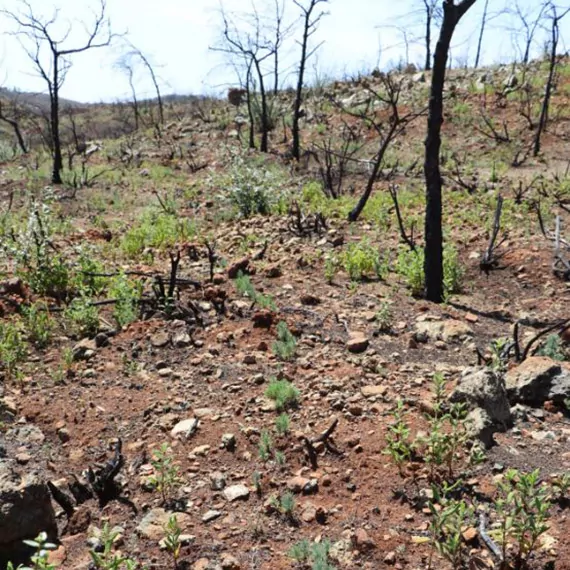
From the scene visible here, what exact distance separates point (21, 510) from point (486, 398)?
8.60 ft

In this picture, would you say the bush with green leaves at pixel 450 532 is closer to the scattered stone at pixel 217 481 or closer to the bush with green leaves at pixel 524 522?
the bush with green leaves at pixel 524 522

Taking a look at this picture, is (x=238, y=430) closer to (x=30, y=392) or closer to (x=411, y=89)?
(x=30, y=392)

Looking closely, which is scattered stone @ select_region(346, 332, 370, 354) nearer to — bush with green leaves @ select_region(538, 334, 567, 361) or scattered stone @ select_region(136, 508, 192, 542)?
bush with green leaves @ select_region(538, 334, 567, 361)

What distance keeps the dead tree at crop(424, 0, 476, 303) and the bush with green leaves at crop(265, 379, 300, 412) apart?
104 inches

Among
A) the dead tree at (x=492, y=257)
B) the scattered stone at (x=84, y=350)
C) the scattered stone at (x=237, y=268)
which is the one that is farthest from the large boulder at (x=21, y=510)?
the dead tree at (x=492, y=257)

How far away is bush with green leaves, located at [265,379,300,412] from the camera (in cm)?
371

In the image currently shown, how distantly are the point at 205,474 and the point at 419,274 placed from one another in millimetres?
3732

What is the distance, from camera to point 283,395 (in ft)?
12.2

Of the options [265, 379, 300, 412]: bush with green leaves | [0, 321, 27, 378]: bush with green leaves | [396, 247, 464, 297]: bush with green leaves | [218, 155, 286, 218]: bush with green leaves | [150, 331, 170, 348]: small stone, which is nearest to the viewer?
[265, 379, 300, 412]: bush with green leaves

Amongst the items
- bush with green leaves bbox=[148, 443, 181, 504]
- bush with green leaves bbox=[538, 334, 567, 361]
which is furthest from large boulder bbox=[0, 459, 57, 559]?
bush with green leaves bbox=[538, 334, 567, 361]

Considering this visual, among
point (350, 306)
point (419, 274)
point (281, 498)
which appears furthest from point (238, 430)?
point (419, 274)

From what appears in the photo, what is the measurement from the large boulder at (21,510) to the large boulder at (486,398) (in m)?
2.33

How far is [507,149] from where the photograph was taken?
1489cm

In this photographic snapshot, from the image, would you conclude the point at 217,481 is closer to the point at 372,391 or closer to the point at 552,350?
the point at 372,391
